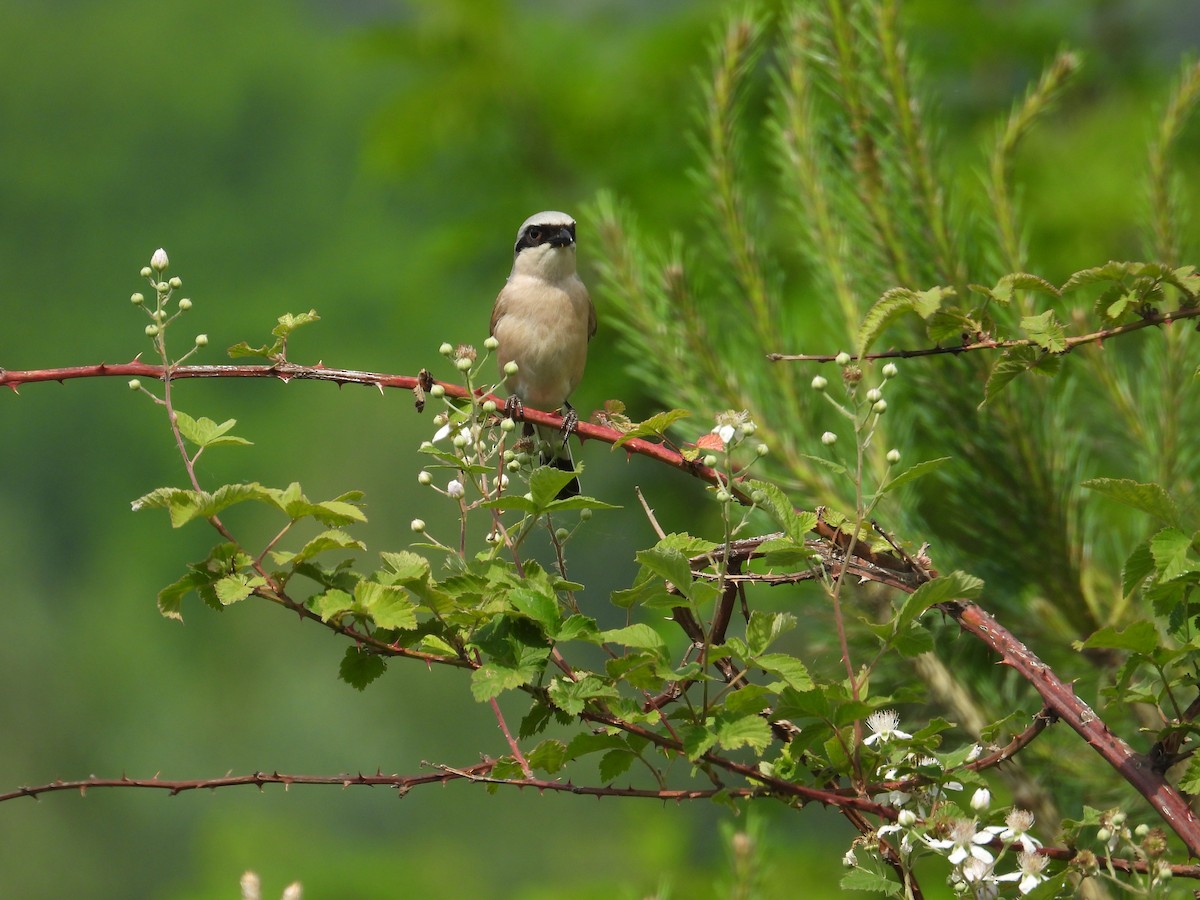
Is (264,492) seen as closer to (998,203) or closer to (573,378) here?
(998,203)

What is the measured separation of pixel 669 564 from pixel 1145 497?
0.51 meters

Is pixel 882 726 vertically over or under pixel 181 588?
under

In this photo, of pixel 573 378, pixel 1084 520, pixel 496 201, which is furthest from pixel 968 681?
pixel 496 201

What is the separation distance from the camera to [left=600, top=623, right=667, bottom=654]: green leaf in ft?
4.04

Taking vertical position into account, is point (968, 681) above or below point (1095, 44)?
below

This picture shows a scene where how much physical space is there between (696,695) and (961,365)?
0.78 m

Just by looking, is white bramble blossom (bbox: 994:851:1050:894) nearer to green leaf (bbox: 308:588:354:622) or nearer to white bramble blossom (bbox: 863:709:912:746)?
white bramble blossom (bbox: 863:709:912:746)

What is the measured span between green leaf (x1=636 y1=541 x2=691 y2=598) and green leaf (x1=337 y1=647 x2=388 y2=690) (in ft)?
1.15

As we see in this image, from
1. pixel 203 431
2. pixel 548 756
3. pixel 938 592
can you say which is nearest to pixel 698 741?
pixel 548 756

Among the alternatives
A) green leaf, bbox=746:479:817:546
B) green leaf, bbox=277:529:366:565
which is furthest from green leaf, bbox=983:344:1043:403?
green leaf, bbox=277:529:366:565

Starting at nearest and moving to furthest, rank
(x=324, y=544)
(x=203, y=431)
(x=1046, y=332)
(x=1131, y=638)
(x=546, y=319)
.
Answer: (x=1131, y=638) → (x=324, y=544) → (x=1046, y=332) → (x=203, y=431) → (x=546, y=319)

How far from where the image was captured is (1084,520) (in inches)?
87.1

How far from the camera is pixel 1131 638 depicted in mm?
1214

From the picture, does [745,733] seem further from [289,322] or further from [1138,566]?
[289,322]
